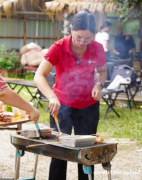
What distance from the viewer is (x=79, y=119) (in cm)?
303

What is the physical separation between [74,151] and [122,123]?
4.42 m

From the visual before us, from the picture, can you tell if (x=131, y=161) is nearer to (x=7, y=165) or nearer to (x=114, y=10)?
(x=7, y=165)

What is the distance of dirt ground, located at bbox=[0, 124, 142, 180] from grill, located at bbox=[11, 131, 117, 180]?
4.89ft

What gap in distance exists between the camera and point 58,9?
11477 mm

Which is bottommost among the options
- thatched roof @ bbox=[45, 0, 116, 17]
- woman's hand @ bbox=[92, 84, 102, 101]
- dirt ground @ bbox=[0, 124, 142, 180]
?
dirt ground @ bbox=[0, 124, 142, 180]

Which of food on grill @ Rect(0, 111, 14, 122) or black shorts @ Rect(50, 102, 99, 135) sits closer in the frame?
black shorts @ Rect(50, 102, 99, 135)

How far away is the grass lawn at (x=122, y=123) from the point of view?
5.80m

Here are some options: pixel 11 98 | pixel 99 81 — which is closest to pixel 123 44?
pixel 99 81

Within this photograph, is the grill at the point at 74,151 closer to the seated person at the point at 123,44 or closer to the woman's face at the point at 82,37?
the woman's face at the point at 82,37

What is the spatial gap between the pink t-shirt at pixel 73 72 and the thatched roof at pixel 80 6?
26.9ft

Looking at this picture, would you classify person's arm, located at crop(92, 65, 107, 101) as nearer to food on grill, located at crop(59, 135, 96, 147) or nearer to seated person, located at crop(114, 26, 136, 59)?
food on grill, located at crop(59, 135, 96, 147)

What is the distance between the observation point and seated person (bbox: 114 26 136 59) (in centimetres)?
1203

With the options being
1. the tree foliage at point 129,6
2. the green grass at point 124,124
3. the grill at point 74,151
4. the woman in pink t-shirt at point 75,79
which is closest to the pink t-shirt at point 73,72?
the woman in pink t-shirt at point 75,79

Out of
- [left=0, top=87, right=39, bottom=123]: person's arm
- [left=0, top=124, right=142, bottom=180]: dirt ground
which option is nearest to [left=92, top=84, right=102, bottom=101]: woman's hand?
[left=0, top=87, right=39, bottom=123]: person's arm
